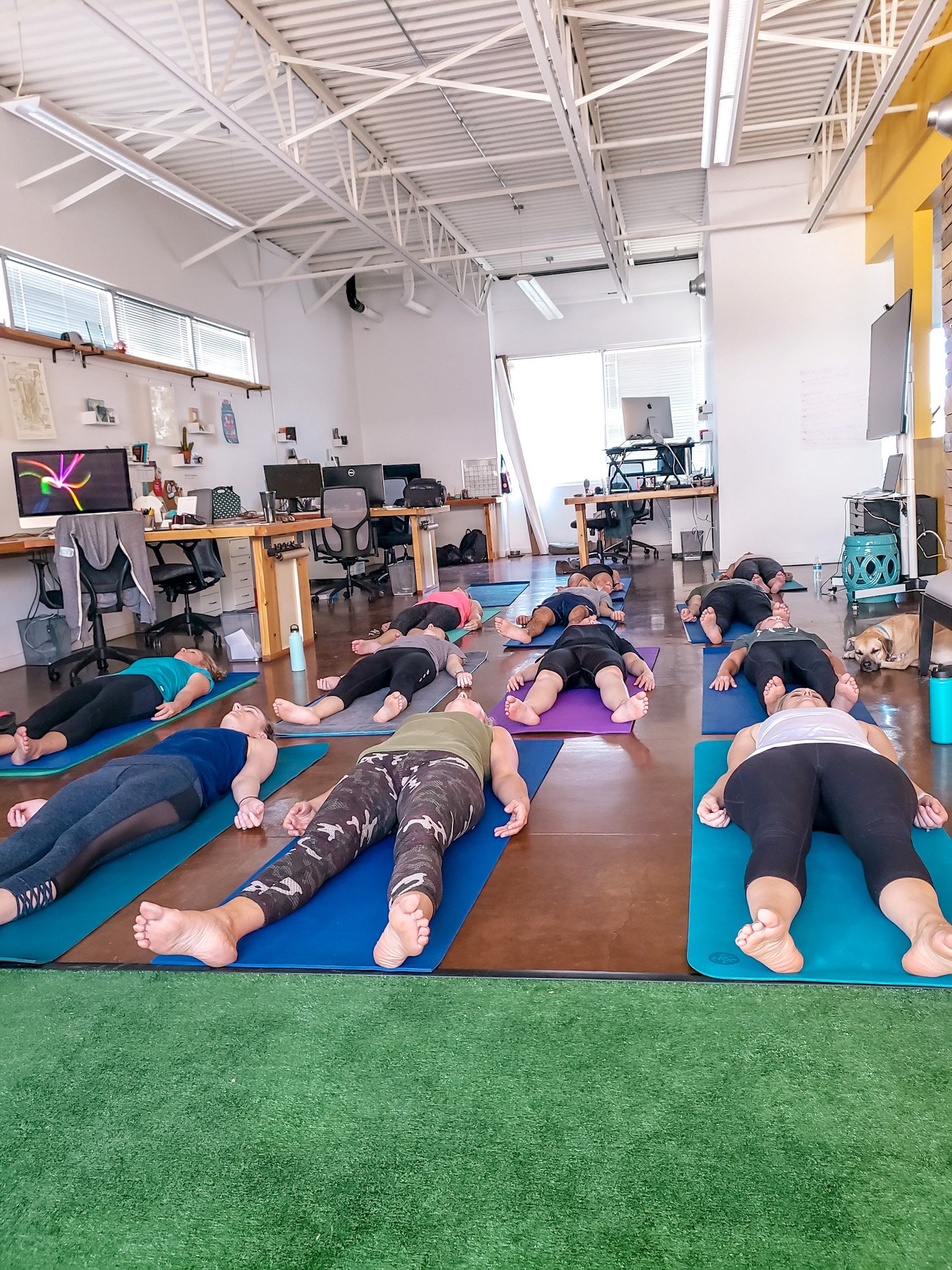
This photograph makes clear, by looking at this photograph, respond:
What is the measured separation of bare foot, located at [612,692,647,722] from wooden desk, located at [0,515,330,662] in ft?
8.77

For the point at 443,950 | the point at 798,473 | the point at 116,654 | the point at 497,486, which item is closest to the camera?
the point at 443,950

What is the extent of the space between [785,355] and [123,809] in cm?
798

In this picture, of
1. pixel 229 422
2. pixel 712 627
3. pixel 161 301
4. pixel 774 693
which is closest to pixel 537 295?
pixel 229 422

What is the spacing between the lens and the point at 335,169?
25.4ft

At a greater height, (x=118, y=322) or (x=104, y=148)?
(x=104, y=148)

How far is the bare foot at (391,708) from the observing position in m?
3.69

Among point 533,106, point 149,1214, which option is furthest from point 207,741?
point 533,106

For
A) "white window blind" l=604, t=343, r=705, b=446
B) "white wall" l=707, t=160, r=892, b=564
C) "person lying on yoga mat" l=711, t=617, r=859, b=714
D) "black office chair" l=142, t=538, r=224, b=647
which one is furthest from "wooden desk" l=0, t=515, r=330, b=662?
"white window blind" l=604, t=343, r=705, b=446

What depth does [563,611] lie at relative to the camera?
5.38 metres

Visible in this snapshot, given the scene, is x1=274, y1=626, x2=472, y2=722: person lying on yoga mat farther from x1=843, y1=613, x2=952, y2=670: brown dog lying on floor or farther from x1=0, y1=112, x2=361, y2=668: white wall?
x1=0, y1=112, x2=361, y2=668: white wall

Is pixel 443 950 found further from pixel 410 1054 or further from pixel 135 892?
pixel 135 892

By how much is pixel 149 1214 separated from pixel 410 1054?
0.48 meters

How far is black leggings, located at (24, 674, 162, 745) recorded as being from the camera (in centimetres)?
373

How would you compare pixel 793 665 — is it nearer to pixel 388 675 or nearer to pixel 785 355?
pixel 388 675
